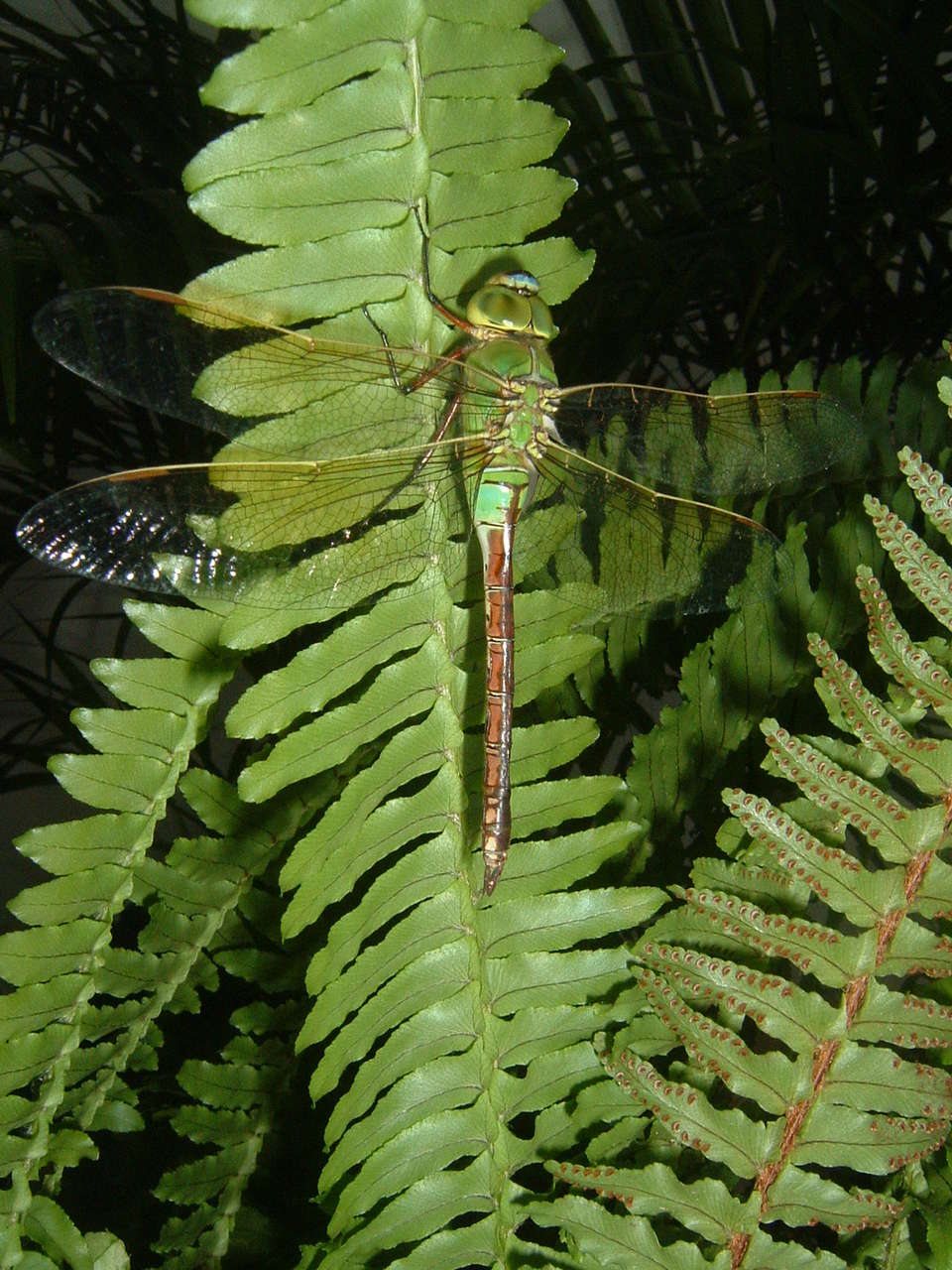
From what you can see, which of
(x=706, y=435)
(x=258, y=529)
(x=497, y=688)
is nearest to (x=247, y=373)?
(x=258, y=529)

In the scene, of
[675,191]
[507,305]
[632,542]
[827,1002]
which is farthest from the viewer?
[675,191]

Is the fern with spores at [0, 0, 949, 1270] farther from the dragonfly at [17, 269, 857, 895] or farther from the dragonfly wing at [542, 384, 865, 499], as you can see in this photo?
the dragonfly wing at [542, 384, 865, 499]

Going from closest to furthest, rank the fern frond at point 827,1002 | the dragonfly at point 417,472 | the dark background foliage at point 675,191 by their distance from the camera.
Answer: the fern frond at point 827,1002 → the dragonfly at point 417,472 → the dark background foliage at point 675,191

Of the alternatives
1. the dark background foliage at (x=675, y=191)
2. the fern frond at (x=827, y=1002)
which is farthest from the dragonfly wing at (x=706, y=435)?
the dark background foliage at (x=675, y=191)

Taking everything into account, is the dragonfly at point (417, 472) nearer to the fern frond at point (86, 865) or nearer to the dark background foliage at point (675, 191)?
the fern frond at point (86, 865)

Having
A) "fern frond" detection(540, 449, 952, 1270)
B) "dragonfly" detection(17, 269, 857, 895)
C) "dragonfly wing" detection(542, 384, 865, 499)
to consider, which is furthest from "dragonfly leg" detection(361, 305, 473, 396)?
"fern frond" detection(540, 449, 952, 1270)

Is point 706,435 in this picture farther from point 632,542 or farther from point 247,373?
point 247,373
